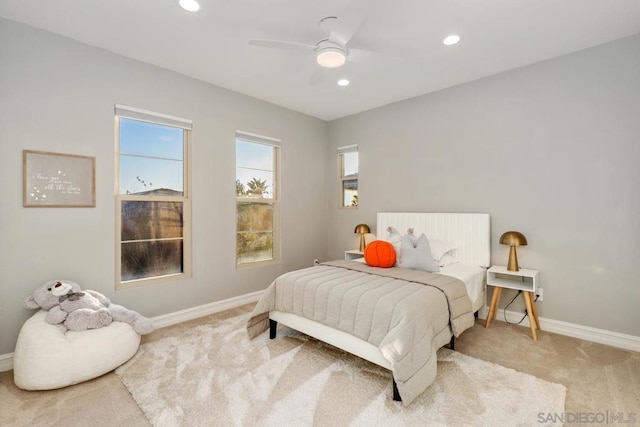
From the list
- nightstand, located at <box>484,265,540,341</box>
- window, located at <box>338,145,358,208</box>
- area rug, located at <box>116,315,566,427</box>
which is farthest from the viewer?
window, located at <box>338,145,358,208</box>

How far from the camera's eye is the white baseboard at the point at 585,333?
273cm

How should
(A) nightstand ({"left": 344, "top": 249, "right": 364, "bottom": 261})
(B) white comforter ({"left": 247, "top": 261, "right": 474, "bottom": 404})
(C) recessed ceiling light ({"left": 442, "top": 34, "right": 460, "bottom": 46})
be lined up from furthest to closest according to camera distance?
(A) nightstand ({"left": 344, "top": 249, "right": 364, "bottom": 261}), (C) recessed ceiling light ({"left": 442, "top": 34, "right": 460, "bottom": 46}), (B) white comforter ({"left": 247, "top": 261, "right": 474, "bottom": 404})

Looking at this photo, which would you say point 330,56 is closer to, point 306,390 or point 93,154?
point 93,154

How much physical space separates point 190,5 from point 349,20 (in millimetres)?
1206

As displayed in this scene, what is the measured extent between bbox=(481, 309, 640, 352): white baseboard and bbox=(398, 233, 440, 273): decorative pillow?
44.3 inches

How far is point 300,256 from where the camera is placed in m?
4.83

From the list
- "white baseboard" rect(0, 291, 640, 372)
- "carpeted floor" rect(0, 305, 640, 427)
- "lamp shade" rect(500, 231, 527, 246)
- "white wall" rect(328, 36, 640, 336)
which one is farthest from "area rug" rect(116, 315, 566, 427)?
"white wall" rect(328, 36, 640, 336)

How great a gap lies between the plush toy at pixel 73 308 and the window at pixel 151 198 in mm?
507

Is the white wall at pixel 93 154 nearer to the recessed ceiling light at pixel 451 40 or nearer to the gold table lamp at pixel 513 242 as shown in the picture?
the recessed ceiling light at pixel 451 40

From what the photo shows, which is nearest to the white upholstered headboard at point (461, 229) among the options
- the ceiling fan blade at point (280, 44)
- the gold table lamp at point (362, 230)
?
the gold table lamp at point (362, 230)

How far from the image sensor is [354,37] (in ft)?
8.87

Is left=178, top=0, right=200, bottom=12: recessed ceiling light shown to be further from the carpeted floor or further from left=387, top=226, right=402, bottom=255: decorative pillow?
left=387, top=226, right=402, bottom=255: decorative pillow

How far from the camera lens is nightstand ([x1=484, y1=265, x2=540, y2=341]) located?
2971 mm

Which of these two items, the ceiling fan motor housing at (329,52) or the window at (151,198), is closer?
the ceiling fan motor housing at (329,52)
